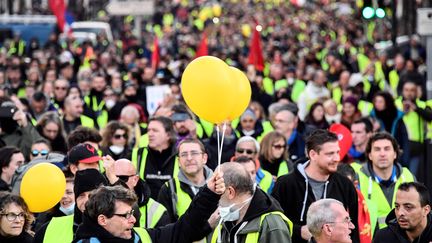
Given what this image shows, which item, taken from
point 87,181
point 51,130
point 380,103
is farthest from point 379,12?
point 87,181

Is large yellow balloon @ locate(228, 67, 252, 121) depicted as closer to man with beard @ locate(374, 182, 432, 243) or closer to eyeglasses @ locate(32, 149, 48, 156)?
man with beard @ locate(374, 182, 432, 243)

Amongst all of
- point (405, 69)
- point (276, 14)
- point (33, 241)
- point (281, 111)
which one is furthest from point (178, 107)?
point (276, 14)

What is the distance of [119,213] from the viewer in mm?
7508

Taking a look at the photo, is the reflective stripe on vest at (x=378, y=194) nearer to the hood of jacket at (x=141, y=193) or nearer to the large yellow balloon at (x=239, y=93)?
the hood of jacket at (x=141, y=193)

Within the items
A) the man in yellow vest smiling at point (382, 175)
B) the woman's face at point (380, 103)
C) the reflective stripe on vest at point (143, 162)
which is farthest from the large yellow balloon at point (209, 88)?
the woman's face at point (380, 103)

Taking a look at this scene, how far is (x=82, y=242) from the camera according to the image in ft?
24.5

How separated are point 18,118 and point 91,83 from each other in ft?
19.3

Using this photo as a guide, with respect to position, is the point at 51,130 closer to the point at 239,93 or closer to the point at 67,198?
the point at 67,198

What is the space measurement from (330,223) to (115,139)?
5443mm

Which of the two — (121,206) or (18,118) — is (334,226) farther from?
(18,118)

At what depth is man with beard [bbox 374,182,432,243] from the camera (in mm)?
8664

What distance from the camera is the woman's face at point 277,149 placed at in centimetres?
1219

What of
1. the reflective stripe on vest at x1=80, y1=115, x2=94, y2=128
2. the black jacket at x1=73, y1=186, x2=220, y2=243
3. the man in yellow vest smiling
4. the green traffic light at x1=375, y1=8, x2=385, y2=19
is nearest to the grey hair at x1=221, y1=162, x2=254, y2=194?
the black jacket at x1=73, y1=186, x2=220, y2=243

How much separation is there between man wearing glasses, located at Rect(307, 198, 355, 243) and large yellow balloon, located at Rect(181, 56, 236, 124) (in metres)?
0.96
